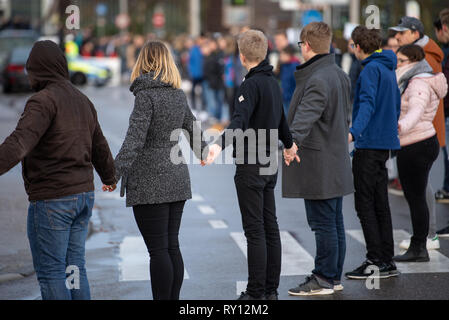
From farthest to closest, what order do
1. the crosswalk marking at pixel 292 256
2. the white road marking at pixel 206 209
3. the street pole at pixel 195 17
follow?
the street pole at pixel 195 17
the white road marking at pixel 206 209
the crosswalk marking at pixel 292 256

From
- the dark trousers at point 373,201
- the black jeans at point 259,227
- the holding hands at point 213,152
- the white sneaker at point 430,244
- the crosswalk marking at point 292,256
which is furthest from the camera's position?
the white sneaker at point 430,244

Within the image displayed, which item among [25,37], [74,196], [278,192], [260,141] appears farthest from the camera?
[25,37]

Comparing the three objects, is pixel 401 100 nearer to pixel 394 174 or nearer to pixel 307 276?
pixel 307 276

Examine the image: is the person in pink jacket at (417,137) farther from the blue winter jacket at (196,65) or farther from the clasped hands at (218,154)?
the blue winter jacket at (196,65)

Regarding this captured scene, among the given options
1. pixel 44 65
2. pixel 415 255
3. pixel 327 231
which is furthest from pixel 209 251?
pixel 44 65

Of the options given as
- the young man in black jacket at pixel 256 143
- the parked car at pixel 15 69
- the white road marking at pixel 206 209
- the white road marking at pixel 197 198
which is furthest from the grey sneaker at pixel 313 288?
the parked car at pixel 15 69

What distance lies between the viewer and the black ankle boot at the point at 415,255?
8062 millimetres

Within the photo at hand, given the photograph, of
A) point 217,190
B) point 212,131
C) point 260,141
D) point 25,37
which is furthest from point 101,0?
point 260,141

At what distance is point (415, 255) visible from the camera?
318 inches

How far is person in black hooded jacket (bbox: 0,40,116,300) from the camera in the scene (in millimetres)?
5344

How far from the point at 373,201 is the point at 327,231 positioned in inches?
30.2

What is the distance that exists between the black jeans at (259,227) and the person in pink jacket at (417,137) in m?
1.77
